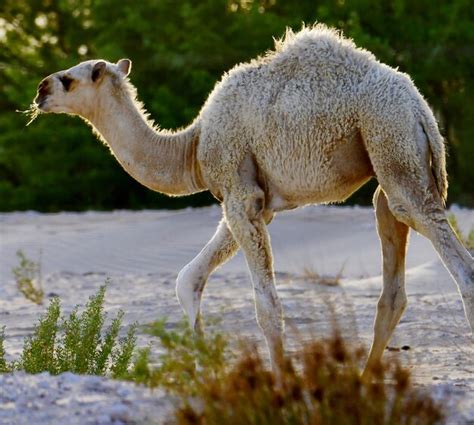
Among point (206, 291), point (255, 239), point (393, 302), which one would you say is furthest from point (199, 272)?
point (206, 291)

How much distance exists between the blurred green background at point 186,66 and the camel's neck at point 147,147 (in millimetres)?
16325

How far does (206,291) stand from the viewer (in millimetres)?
13531

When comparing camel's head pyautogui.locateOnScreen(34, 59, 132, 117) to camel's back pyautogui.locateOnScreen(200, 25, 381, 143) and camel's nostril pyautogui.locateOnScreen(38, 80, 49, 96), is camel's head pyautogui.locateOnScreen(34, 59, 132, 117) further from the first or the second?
camel's back pyautogui.locateOnScreen(200, 25, 381, 143)

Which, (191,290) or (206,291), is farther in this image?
(206,291)

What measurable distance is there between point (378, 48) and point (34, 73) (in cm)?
786

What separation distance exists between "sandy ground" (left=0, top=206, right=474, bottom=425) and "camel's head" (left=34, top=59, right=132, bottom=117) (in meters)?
1.75

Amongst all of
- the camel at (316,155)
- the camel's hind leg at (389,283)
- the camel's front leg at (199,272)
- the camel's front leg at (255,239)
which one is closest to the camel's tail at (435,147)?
the camel at (316,155)

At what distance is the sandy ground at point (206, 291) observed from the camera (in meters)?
6.04

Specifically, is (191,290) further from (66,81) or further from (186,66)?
(186,66)

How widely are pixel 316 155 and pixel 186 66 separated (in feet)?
62.5

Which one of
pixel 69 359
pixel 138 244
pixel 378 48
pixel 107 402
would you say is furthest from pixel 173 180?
pixel 378 48

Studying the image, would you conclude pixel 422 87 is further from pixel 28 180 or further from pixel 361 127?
pixel 361 127

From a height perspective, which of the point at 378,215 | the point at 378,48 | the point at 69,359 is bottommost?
the point at 69,359

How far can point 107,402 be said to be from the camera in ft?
19.5
